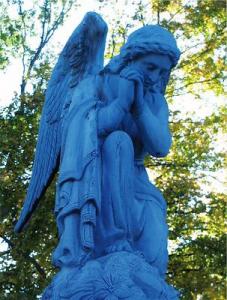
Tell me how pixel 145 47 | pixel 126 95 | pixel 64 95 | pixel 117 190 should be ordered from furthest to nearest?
pixel 64 95 → pixel 145 47 → pixel 126 95 → pixel 117 190

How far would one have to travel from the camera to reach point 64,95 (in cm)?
627

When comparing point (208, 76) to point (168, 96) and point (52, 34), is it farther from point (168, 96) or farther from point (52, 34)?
point (52, 34)

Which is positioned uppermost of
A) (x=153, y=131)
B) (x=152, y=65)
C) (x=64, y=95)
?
(x=64, y=95)

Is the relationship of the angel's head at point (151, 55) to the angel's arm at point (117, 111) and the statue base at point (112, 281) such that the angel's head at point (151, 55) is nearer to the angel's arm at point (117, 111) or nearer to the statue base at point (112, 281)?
the angel's arm at point (117, 111)

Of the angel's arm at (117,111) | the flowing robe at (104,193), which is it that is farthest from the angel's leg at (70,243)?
the angel's arm at (117,111)

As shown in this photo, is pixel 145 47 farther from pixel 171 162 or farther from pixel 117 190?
pixel 171 162

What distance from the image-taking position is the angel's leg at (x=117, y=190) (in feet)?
17.3

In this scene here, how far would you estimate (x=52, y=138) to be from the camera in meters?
6.16

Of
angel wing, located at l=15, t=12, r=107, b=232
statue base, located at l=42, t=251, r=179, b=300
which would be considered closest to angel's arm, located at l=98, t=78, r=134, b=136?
angel wing, located at l=15, t=12, r=107, b=232

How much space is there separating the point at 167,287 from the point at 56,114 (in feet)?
5.74

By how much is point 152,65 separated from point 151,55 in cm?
7

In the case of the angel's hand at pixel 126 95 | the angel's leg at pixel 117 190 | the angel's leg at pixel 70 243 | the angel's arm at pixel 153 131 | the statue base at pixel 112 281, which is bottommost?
the statue base at pixel 112 281

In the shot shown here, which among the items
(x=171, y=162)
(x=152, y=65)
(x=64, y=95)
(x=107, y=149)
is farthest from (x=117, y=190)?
(x=171, y=162)

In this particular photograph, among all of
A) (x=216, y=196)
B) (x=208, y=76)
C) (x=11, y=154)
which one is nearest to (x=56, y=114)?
(x=11, y=154)
